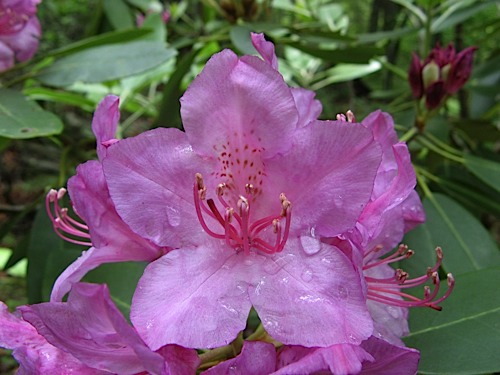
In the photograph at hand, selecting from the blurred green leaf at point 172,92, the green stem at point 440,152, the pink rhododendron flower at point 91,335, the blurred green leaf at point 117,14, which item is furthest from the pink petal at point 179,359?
the blurred green leaf at point 117,14

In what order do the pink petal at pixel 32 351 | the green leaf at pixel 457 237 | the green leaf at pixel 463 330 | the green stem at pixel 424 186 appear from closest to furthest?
the pink petal at pixel 32 351, the green leaf at pixel 463 330, the green leaf at pixel 457 237, the green stem at pixel 424 186

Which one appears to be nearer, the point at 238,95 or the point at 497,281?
the point at 238,95

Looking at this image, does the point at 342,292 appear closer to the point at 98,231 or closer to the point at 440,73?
the point at 98,231

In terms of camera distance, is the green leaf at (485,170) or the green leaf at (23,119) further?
the green leaf at (485,170)

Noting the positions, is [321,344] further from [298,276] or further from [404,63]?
[404,63]

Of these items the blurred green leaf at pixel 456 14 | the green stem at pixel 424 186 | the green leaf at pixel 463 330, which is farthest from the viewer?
the blurred green leaf at pixel 456 14

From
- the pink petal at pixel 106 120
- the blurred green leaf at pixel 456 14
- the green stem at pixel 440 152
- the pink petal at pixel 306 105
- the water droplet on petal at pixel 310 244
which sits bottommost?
the green stem at pixel 440 152

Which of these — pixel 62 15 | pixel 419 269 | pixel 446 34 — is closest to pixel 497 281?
pixel 419 269

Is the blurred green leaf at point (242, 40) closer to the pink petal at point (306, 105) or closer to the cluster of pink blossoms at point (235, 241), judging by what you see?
the pink petal at point (306, 105)
